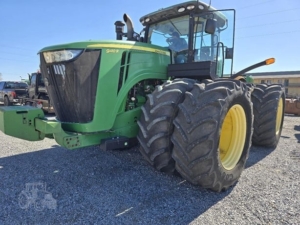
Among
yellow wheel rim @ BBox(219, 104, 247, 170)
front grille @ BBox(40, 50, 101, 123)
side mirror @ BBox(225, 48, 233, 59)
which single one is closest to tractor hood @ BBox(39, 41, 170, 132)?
front grille @ BBox(40, 50, 101, 123)

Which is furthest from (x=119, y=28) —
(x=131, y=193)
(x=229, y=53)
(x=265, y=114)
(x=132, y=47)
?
(x=265, y=114)

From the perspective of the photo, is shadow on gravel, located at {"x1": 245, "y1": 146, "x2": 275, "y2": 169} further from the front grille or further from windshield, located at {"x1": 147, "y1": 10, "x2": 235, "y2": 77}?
the front grille

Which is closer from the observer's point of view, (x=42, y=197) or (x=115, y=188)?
(x=42, y=197)

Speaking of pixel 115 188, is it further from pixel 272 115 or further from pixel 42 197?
pixel 272 115

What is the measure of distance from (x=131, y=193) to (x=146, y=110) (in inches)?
41.9

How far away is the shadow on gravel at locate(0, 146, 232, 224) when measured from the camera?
246 cm

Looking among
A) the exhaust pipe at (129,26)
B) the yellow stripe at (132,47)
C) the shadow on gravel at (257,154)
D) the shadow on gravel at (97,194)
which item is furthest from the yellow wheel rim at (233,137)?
the exhaust pipe at (129,26)

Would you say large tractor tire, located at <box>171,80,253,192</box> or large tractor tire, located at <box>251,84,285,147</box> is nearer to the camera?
large tractor tire, located at <box>171,80,253,192</box>

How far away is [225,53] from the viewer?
4.47 metres

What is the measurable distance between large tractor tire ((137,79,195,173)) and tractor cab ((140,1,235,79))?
794 millimetres

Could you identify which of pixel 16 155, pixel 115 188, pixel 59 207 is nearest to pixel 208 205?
pixel 115 188

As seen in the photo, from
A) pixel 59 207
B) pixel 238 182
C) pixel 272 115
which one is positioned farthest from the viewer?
pixel 272 115

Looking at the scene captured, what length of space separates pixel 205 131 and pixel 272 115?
2.86m

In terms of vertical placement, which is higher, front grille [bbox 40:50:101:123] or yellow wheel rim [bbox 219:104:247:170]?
front grille [bbox 40:50:101:123]
